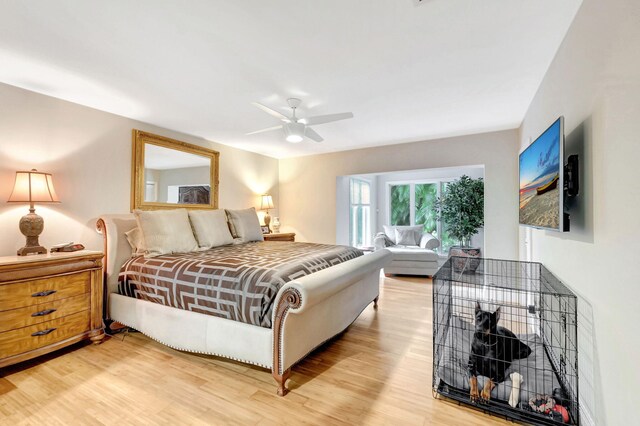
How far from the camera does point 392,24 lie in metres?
1.83

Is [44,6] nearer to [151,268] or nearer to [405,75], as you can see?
[151,268]

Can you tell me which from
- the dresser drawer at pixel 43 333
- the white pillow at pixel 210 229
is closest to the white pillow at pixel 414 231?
the white pillow at pixel 210 229

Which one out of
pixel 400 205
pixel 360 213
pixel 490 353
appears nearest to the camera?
pixel 490 353

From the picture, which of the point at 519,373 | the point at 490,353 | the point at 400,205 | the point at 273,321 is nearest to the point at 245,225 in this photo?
the point at 273,321

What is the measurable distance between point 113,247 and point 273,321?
214cm

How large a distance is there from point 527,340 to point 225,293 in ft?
7.71

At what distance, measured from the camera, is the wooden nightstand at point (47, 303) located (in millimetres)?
2105

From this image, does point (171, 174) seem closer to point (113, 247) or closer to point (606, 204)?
point (113, 247)

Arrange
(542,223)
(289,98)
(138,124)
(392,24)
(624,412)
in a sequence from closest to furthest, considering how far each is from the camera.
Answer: (624,412) < (392,24) < (542,223) < (289,98) < (138,124)

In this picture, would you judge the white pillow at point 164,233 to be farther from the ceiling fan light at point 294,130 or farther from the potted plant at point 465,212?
the potted plant at point 465,212

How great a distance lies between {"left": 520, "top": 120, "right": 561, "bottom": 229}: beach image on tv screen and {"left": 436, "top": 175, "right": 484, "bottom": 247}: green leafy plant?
323 centimetres

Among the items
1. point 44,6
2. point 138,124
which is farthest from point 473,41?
point 138,124

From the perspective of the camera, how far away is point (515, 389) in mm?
1674

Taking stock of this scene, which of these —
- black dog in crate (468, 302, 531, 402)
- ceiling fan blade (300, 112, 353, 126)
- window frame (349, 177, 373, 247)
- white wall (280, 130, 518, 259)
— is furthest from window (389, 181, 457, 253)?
black dog in crate (468, 302, 531, 402)
